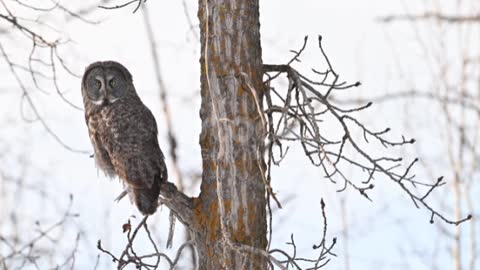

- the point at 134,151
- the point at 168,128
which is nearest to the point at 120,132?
the point at 134,151

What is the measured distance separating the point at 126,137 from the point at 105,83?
1.93ft

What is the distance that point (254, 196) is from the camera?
3957 mm

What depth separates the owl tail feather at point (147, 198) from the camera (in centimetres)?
445

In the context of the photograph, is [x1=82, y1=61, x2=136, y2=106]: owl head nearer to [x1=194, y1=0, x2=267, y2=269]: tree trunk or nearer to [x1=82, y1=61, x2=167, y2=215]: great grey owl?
[x1=82, y1=61, x2=167, y2=215]: great grey owl

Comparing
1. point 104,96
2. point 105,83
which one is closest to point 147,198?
point 104,96

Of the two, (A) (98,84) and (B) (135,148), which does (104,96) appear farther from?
(B) (135,148)

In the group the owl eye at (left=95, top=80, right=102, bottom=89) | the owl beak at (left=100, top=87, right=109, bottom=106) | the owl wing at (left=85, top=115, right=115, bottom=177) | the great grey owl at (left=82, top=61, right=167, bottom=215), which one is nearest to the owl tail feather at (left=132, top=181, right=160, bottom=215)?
the great grey owl at (left=82, top=61, right=167, bottom=215)

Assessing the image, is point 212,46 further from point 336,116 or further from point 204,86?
point 336,116

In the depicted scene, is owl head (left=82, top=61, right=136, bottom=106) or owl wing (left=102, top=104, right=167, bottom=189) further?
owl head (left=82, top=61, right=136, bottom=106)

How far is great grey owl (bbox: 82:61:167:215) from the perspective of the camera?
179 inches

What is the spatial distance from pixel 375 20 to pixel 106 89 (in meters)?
7.45

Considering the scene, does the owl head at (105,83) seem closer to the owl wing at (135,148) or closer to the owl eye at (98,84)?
the owl eye at (98,84)

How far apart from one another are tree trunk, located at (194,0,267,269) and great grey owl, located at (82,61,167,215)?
1.77 feet

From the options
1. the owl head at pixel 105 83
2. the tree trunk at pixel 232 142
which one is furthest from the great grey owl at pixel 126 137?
the tree trunk at pixel 232 142
